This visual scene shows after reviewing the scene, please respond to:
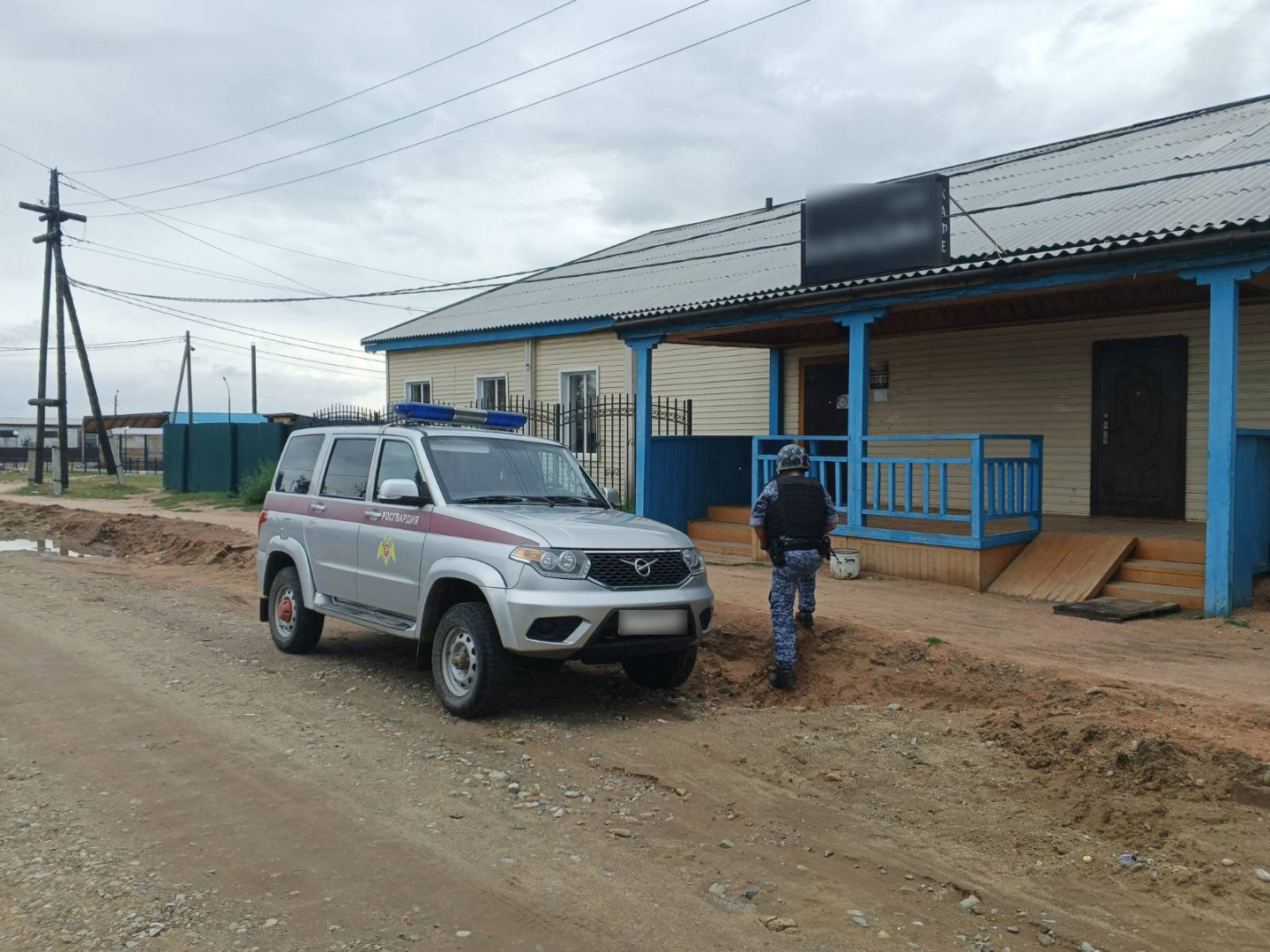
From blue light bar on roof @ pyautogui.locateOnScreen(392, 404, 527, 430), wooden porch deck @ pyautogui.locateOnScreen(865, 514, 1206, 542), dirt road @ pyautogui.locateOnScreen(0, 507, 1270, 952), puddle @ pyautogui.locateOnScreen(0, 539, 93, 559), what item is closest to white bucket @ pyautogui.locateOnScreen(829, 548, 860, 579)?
wooden porch deck @ pyautogui.locateOnScreen(865, 514, 1206, 542)

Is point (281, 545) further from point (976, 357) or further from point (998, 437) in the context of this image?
point (976, 357)

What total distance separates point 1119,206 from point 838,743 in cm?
844

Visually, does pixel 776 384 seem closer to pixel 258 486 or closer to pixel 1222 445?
pixel 1222 445

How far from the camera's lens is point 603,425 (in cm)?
1881

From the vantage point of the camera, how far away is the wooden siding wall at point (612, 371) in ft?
57.9

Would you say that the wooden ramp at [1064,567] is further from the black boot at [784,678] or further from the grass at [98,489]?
the grass at [98,489]

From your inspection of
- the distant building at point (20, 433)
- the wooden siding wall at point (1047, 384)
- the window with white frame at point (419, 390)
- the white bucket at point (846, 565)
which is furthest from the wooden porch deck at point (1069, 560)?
the distant building at point (20, 433)

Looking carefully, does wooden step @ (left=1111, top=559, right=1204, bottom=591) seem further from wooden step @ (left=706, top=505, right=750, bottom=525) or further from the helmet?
wooden step @ (left=706, top=505, right=750, bottom=525)

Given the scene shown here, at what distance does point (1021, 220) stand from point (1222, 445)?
186 inches

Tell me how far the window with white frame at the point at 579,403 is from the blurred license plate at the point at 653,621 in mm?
12337

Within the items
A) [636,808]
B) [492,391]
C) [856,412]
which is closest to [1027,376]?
[856,412]

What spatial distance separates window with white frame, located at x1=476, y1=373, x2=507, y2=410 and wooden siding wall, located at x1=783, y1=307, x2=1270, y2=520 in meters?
8.51

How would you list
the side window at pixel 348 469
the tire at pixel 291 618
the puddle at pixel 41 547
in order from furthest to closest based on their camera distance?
the puddle at pixel 41 547, the tire at pixel 291 618, the side window at pixel 348 469

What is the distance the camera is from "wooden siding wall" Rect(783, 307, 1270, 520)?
39.0 ft
